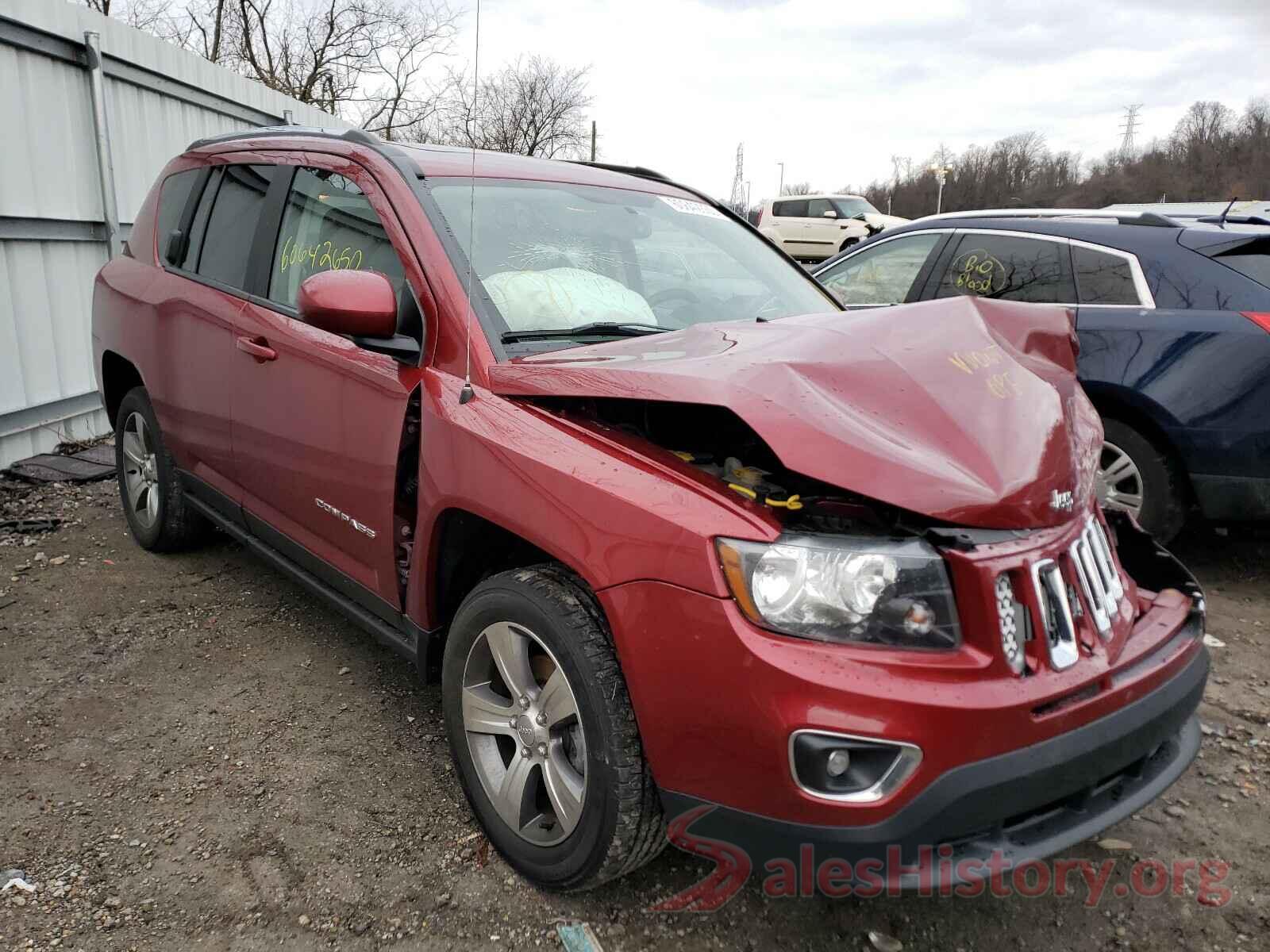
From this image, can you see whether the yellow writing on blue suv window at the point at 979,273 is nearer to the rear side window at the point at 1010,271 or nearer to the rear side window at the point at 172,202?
the rear side window at the point at 1010,271

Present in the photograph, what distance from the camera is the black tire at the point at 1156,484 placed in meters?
4.04

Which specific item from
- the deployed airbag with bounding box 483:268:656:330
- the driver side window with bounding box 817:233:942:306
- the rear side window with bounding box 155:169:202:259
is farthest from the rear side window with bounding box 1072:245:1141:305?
the rear side window with bounding box 155:169:202:259

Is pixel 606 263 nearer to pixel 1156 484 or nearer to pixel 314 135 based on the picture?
pixel 314 135

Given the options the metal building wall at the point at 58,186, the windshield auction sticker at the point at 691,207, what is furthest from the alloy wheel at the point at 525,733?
the metal building wall at the point at 58,186

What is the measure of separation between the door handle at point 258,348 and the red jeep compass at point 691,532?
2 centimetres

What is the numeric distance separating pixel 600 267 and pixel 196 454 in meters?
1.97

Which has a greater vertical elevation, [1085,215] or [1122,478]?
[1085,215]

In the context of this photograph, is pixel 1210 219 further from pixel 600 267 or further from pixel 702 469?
pixel 702 469

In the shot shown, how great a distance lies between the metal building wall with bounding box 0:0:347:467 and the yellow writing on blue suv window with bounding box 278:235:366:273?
3.55 meters

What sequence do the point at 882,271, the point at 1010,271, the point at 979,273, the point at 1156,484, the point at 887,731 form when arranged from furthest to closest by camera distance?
the point at 882,271 < the point at 979,273 < the point at 1010,271 < the point at 1156,484 < the point at 887,731

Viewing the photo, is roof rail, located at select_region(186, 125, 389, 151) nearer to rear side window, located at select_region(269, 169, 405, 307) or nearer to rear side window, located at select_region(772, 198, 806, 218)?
rear side window, located at select_region(269, 169, 405, 307)

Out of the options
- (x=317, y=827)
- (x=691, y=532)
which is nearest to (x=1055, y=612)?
(x=691, y=532)

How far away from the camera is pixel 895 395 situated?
1.80 m

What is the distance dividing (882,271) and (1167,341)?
5.72 feet
